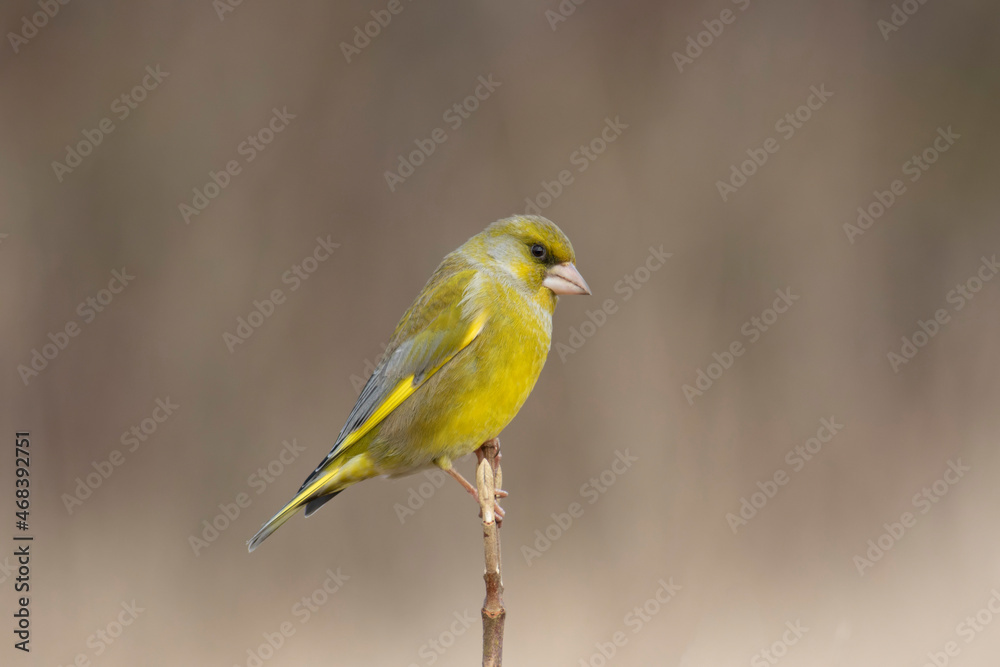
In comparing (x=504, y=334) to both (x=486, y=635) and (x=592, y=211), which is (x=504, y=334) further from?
(x=592, y=211)

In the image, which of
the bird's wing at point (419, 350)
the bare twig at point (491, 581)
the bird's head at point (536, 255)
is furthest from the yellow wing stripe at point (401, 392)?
the bare twig at point (491, 581)

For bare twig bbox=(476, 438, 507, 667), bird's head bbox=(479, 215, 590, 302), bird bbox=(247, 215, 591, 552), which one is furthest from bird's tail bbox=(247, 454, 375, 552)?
bird's head bbox=(479, 215, 590, 302)

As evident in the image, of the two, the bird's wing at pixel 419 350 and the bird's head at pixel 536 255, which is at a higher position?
the bird's head at pixel 536 255

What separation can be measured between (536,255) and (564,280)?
10cm

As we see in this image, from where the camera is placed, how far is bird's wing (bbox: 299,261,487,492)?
1.82m

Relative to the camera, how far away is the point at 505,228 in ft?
6.32

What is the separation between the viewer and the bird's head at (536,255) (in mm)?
1848

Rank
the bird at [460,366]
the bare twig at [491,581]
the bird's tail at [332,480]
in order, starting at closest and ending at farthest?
the bare twig at [491,581] < the bird's tail at [332,480] < the bird at [460,366]

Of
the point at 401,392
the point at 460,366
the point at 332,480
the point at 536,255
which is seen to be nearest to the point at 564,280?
the point at 536,255

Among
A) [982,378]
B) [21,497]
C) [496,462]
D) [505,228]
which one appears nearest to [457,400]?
[496,462]

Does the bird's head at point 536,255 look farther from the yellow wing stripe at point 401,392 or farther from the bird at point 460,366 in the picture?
the yellow wing stripe at point 401,392

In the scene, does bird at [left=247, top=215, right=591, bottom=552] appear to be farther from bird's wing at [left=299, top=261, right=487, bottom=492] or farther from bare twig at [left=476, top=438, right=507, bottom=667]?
bare twig at [left=476, top=438, right=507, bottom=667]

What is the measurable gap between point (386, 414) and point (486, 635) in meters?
0.55

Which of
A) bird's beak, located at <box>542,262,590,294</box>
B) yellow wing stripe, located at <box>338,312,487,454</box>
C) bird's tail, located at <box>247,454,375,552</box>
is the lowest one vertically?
bird's tail, located at <box>247,454,375,552</box>
